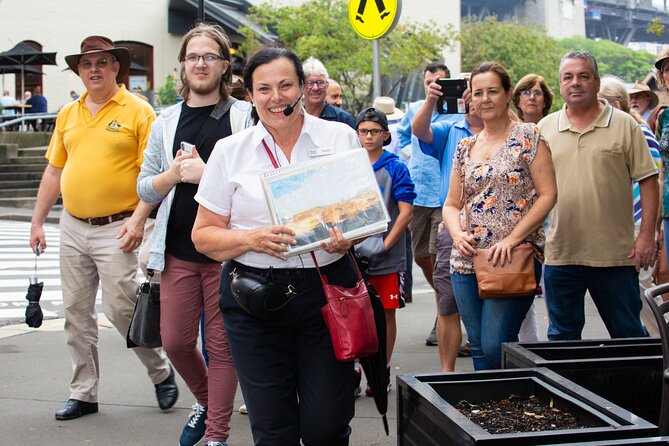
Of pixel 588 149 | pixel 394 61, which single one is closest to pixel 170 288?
pixel 588 149

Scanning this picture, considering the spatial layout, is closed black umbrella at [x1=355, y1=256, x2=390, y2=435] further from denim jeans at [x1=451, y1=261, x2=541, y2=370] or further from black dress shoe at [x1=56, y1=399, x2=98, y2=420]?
black dress shoe at [x1=56, y1=399, x2=98, y2=420]

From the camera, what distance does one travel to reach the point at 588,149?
17.6 ft

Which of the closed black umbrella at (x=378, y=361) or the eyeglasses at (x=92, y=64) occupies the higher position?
the eyeglasses at (x=92, y=64)

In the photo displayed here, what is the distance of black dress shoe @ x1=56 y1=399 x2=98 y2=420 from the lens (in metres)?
5.70

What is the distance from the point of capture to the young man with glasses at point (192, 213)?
483 cm

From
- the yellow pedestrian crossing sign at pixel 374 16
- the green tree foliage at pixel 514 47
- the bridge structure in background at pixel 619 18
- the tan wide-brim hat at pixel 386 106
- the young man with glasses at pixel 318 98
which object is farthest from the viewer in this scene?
the bridge structure in background at pixel 619 18

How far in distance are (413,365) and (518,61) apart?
54.1 m

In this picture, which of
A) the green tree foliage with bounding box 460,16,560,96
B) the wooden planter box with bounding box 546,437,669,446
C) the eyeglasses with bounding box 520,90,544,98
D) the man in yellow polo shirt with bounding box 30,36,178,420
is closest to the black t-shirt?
the man in yellow polo shirt with bounding box 30,36,178,420

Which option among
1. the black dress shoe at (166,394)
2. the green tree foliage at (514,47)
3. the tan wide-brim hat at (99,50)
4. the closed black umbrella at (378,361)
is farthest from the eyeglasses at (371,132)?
the green tree foliage at (514,47)

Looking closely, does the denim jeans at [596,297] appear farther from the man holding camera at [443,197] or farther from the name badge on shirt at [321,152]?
the name badge on shirt at [321,152]

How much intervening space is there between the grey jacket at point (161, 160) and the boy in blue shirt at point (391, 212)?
1.29 metres

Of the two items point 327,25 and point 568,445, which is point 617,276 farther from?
point 327,25

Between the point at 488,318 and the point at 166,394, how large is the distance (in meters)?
2.23

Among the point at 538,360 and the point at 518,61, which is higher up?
the point at 518,61
